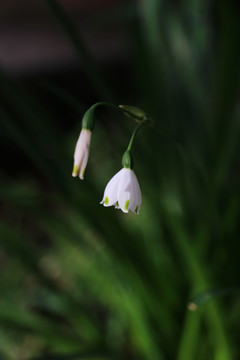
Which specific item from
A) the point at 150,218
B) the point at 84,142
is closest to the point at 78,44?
the point at 84,142

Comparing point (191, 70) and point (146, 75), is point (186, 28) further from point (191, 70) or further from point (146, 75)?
point (146, 75)

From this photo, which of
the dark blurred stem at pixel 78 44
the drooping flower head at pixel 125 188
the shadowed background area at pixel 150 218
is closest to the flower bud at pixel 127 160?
the drooping flower head at pixel 125 188

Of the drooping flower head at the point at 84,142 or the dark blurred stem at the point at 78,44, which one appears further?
the dark blurred stem at the point at 78,44

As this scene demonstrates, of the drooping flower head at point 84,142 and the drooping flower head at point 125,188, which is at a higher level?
the drooping flower head at point 84,142

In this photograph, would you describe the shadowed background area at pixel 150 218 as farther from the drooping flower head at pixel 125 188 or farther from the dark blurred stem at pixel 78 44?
the drooping flower head at pixel 125 188

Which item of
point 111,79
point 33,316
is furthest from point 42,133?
point 111,79

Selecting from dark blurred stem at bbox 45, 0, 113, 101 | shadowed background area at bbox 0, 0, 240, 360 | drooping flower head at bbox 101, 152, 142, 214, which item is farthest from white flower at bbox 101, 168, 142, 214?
dark blurred stem at bbox 45, 0, 113, 101
